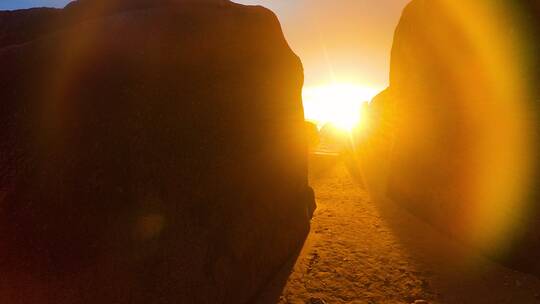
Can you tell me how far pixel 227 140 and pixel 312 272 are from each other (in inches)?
182

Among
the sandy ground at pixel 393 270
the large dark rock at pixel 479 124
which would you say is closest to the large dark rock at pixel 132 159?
the sandy ground at pixel 393 270

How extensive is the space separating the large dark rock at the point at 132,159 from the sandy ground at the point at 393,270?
1412 mm

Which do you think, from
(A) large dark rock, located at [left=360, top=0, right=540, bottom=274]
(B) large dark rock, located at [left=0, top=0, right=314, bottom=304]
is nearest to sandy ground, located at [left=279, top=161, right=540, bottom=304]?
(A) large dark rock, located at [left=360, top=0, right=540, bottom=274]

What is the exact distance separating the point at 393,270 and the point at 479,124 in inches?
232

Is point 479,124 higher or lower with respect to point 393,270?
higher

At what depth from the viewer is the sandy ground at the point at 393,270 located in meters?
7.02

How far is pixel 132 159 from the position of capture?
5.10m

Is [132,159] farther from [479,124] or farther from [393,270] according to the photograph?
[479,124]

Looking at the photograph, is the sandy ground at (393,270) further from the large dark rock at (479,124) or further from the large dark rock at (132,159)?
the large dark rock at (132,159)

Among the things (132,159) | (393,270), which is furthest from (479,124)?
(132,159)

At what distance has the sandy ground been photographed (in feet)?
23.0

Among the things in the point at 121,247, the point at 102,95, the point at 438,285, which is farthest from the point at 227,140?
the point at 438,285

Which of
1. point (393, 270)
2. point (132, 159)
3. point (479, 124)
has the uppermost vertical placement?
point (479, 124)

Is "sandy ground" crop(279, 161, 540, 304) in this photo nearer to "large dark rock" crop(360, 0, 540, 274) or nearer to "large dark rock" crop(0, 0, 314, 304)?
"large dark rock" crop(360, 0, 540, 274)
